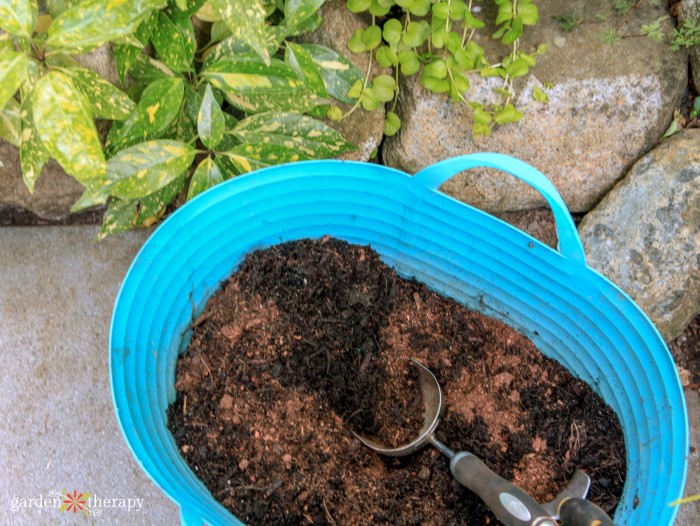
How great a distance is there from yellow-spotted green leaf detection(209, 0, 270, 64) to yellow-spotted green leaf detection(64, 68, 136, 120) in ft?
0.63

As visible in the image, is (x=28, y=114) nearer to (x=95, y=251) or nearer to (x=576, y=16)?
(x=95, y=251)

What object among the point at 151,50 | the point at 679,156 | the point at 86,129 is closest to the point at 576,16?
the point at 679,156

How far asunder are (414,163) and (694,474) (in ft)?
2.48

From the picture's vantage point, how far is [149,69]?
89cm

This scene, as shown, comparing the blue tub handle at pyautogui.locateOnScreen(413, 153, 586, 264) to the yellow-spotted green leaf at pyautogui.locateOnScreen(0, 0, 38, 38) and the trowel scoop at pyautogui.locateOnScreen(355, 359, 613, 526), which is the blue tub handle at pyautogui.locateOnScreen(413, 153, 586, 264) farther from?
the yellow-spotted green leaf at pyautogui.locateOnScreen(0, 0, 38, 38)

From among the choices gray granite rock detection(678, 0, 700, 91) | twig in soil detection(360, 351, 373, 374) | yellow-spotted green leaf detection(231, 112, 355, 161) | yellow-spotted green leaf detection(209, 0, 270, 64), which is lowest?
twig in soil detection(360, 351, 373, 374)

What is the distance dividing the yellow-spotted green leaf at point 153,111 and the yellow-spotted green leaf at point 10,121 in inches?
4.9

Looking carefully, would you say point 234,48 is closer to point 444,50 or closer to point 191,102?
point 191,102

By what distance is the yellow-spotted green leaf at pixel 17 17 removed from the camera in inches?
25.9

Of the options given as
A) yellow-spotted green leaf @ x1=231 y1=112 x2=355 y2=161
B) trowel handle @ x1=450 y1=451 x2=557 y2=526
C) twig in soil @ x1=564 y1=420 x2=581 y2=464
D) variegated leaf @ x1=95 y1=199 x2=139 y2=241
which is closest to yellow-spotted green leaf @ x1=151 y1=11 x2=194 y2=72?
yellow-spotted green leaf @ x1=231 y1=112 x2=355 y2=161

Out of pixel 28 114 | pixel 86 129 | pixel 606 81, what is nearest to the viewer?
pixel 86 129

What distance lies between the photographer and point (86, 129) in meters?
0.69

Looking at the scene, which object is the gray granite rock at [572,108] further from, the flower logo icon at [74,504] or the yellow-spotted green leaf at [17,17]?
the flower logo icon at [74,504]

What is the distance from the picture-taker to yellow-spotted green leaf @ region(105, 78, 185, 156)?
0.83m
